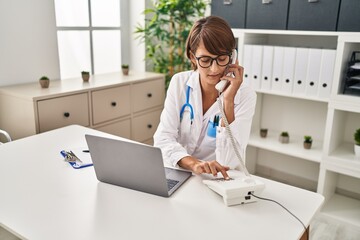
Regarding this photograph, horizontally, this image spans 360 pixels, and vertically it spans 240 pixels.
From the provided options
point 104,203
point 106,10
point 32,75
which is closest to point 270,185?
point 104,203

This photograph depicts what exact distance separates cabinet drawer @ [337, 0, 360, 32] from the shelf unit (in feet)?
0.19

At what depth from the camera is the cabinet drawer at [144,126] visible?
10.1 feet

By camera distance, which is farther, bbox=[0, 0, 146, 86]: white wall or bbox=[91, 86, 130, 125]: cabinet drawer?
bbox=[91, 86, 130, 125]: cabinet drawer

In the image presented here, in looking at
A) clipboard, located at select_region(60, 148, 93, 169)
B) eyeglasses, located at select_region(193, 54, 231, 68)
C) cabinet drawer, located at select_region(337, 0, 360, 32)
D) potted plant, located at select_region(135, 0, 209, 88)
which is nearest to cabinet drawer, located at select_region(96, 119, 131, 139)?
potted plant, located at select_region(135, 0, 209, 88)

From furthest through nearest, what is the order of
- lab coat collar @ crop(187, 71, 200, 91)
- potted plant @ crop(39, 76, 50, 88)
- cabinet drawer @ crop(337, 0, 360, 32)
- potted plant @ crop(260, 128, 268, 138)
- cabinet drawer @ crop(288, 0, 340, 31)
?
potted plant @ crop(260, 128, 268, 138)
potted plant @ crop(39, 76, 50, 88)
cabinet drawer @ crop(288, 0, 340, 31)
cabinet drawer @ crop(337, 0, 360, 32)
lab coat collar @ crop(187, 71, 200, 91)

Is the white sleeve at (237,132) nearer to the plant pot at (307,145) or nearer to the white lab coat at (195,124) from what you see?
the white lab coat at (195,124)

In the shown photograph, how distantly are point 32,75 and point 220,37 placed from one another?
71.8 inches

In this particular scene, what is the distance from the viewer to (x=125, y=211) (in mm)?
1242

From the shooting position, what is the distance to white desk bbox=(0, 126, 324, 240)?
112 cm

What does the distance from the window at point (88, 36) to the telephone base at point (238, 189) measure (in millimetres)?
2247

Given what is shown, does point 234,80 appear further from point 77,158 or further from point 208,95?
point 77,158

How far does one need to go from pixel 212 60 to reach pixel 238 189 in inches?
24.5

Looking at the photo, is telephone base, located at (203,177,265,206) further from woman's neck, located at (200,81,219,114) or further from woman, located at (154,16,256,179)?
woman's neck, located at (200,81,219,114)

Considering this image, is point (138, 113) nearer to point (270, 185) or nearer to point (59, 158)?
point (59, 158)
